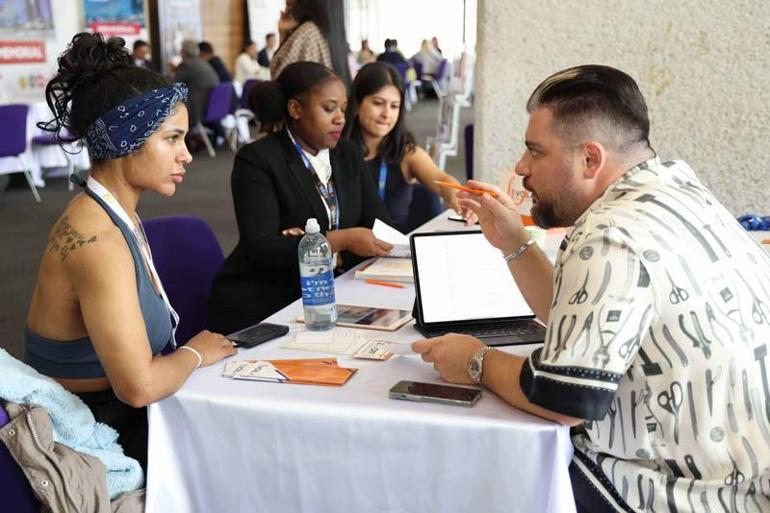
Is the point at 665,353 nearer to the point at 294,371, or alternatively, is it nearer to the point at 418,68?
the point at 294,371

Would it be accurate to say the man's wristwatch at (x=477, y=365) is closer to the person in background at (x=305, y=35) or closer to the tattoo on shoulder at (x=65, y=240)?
the tattoo on shoulder at (x=65, y=240)

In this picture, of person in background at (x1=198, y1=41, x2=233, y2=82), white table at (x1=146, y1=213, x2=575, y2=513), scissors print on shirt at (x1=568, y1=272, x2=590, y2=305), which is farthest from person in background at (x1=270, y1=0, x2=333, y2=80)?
person in background at (x1=198, y1=41, x2=233, y2=82)

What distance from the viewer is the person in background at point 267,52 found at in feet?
43.6

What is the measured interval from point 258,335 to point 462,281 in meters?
0.46

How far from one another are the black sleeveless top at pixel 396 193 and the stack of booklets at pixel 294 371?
6.19ft

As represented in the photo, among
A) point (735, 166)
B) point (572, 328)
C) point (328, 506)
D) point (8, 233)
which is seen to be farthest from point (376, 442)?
point (8, 233)

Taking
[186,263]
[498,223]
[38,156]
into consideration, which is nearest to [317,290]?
[498,223]

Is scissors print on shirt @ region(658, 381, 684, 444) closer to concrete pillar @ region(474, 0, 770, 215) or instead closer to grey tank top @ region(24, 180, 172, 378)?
grey tank top @ region(24, 180, 172, 378)

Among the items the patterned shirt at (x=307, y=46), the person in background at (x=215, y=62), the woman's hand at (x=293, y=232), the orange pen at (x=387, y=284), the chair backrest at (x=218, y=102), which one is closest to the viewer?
the orange pen at (x=387, y=284)

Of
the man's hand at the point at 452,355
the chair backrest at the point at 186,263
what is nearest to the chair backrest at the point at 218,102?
the chair backrest at the point at 186,263

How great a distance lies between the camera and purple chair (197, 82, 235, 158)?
9680 mm

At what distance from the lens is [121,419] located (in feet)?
5.35

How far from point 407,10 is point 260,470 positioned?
2.53 meters

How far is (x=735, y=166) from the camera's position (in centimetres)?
316
